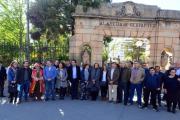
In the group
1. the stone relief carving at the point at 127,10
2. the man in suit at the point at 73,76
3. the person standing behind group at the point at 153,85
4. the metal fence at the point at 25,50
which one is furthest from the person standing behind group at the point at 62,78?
the stone relief carving at the point at 127,10

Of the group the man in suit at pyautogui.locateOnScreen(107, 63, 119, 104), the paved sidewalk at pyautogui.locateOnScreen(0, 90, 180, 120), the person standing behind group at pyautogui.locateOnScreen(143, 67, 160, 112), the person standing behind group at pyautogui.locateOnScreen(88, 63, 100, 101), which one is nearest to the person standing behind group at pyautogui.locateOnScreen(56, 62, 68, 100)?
the paved sidewalk at pyautogui.locateOnScreen(0, 90, 180, 120)

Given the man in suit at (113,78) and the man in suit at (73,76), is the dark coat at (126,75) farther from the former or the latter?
the man in suit at (73,76)

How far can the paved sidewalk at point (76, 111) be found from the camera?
4714 millimetres

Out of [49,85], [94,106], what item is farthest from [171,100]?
[49,85]

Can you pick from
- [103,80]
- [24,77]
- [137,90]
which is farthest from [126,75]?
[24,77]

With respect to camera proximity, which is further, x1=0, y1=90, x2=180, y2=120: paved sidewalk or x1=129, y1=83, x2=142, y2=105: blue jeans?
x1=129, y1=83, x2=142, y2=105: blue jeans

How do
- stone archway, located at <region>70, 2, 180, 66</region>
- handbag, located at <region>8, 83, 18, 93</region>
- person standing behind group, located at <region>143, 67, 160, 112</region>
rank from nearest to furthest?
person standing behind group, located at <region>143, 67, 160, 112</region>
handbag, located at <region>8, 83, 18, 93</region>
stone archway, located at <region>70, 2, 180, 66</region>

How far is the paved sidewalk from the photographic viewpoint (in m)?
4.71

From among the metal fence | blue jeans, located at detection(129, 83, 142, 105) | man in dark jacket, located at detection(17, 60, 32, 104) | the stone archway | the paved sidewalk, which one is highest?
the stone archway

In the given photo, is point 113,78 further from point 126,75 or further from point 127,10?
point 127,10

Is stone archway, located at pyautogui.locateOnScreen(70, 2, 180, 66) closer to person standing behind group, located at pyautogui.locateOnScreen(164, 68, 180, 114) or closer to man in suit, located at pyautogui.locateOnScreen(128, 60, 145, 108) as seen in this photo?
man in suit, located at pyautogui.locateOnScreen(128, 60, 145, 108)

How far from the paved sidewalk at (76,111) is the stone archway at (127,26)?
11.2ft

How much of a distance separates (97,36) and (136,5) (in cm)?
306

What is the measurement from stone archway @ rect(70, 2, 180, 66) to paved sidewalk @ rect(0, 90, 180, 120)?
3.41m
